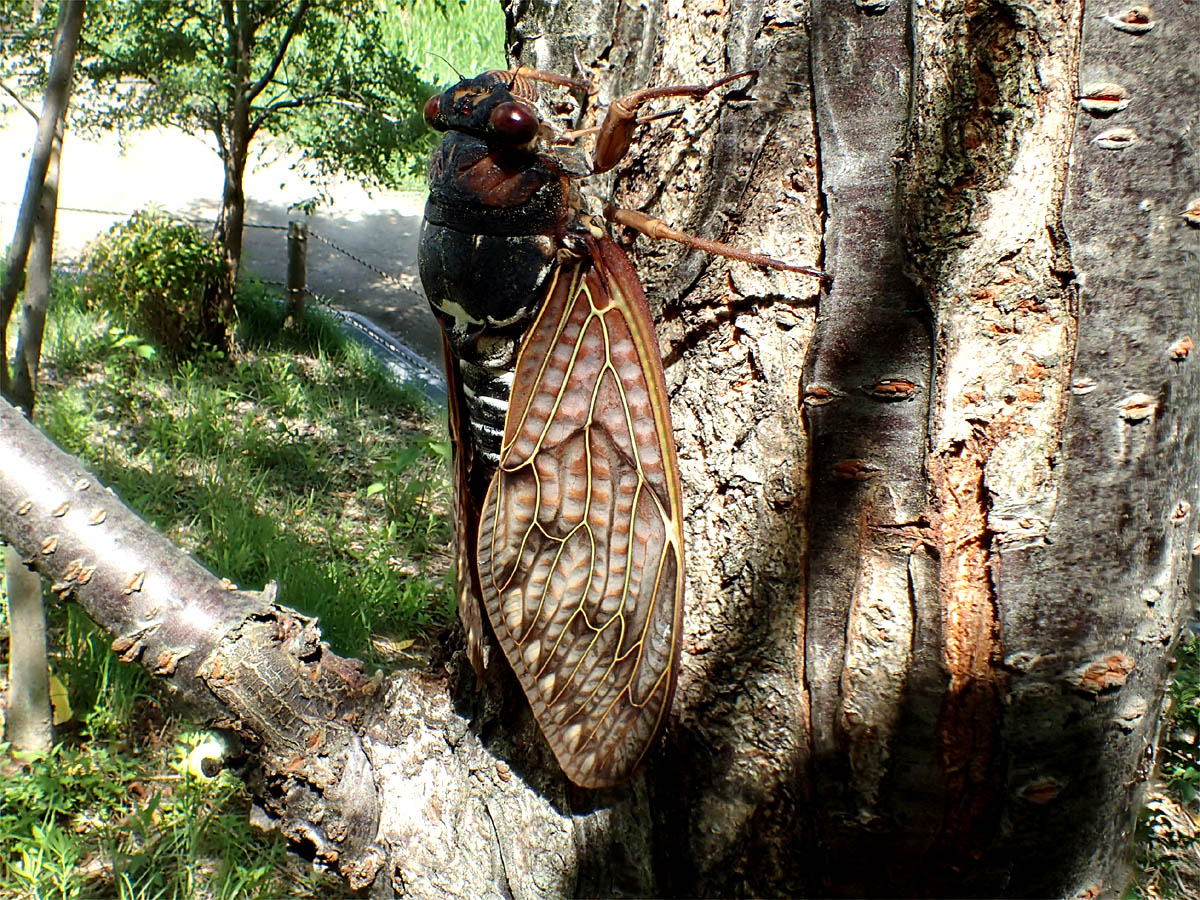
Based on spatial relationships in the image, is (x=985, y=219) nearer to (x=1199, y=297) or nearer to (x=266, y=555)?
(x=1199, y=297)

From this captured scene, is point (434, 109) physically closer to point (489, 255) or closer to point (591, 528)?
point (489, 255)

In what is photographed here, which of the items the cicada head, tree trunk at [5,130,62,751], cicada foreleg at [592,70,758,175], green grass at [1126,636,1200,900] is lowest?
green grass at [1126,636,1200,900]

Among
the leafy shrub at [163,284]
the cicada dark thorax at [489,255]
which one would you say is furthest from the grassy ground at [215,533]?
the cicada dark thorax at [489,255]

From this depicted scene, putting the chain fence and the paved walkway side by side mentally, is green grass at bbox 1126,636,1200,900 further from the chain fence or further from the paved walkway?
the paved walkway

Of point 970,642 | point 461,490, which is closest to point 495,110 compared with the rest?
point 461,490

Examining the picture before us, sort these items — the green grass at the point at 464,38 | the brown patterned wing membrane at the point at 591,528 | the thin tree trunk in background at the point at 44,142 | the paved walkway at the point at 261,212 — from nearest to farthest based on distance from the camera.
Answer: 1. the brown patterned wing membrane at the point at 591,528
2. the thin tree trunk in background at the point at 44,142
3. the paved walkway at the point at 261,212
4. the green grass at the point at 464,38

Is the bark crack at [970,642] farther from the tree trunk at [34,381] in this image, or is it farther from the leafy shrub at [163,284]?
the leafy shrub at [163,284]

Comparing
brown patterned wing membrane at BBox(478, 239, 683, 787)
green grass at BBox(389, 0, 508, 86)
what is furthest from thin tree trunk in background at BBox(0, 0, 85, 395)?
green grass at BBox(389, 0, 508, 86)
